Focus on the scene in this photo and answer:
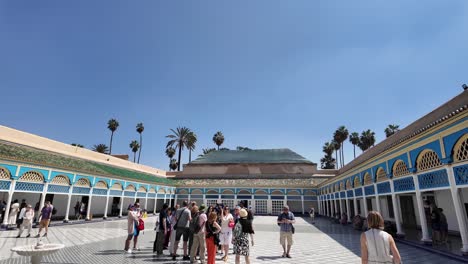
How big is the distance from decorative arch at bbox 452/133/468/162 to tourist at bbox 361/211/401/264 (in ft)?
21.9

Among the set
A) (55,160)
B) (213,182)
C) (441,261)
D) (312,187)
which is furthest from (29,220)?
(312,187)

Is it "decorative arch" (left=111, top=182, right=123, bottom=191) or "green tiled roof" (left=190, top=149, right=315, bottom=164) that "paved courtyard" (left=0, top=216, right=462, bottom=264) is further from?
"green tiled roof" (left=190, top=149, right=315, bottom=164)

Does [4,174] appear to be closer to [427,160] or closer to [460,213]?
[427,160]

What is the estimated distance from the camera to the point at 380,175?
44.8ft

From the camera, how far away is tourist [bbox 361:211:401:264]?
3.15 m

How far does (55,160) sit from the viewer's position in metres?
16.7

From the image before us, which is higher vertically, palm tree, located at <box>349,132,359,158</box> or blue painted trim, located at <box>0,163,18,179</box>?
palm tree, located at <box>349,132,359,158</box>

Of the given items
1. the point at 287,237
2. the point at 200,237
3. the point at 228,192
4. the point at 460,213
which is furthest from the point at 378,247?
the point at 228,192

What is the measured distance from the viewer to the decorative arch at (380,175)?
13081 mm

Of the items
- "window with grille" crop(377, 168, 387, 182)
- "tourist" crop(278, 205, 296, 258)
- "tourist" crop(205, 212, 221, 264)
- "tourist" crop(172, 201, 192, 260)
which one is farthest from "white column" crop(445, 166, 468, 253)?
"tourist" crop(172, 201, 192, 260)

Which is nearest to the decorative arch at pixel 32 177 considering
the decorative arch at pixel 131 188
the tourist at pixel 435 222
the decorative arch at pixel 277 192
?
the decorative arch at pixel 131 188

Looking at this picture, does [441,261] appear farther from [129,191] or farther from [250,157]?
[250,157]

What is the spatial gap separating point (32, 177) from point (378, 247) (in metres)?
18.3

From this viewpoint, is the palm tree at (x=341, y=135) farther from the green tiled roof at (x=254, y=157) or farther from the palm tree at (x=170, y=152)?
the palm tree at (x=170, y=152)
